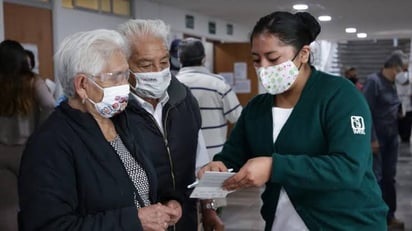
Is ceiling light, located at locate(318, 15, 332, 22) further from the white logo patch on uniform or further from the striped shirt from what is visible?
the white logo patch on uniform

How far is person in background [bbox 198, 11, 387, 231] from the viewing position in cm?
154

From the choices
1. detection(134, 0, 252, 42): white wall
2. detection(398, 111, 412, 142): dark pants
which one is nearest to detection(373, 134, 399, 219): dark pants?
detection(134, 0, 252, 42): white wall

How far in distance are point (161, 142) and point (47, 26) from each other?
389 cm

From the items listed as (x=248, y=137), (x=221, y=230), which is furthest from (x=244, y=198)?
(x=248, y=137)

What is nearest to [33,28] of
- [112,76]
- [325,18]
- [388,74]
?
[388,74]

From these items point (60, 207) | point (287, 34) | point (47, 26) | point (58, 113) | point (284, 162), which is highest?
point (47, 26)

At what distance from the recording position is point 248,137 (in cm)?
183

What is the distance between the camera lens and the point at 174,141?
2021 millimetres

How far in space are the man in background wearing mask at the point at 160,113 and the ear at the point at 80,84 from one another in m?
0.33

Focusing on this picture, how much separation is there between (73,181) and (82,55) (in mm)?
372

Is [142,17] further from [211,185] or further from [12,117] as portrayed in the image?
[211,185]

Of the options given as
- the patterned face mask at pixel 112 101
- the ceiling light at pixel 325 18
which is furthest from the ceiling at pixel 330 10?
the patterned face mask at pixel 112 101

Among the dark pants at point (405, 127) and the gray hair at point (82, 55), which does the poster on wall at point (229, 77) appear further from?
the gray hair at point (82, 55)

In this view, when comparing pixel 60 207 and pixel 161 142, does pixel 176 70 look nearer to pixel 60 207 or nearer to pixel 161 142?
pixel 161 142
